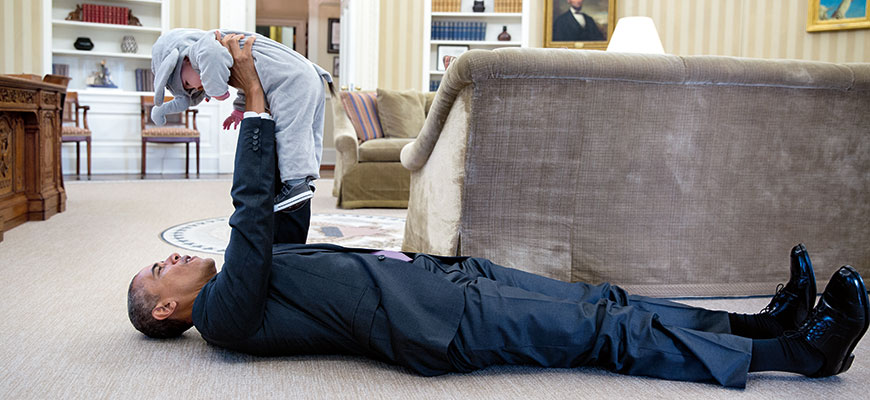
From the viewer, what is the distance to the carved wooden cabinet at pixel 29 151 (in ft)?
12.1

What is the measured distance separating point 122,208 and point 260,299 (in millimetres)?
3488

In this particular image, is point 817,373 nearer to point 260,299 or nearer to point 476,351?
point 476,351

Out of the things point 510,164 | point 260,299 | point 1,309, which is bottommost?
point 1,309

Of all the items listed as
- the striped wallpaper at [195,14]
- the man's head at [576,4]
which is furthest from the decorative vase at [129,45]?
the man's head at [576,4]

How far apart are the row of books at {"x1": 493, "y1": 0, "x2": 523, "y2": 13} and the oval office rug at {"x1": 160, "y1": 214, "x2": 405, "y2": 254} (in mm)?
4083

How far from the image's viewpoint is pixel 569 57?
211 centimetres

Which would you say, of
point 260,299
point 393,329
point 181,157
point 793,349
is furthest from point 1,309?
point 181,157

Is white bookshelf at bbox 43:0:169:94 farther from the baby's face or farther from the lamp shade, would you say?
the baby's face

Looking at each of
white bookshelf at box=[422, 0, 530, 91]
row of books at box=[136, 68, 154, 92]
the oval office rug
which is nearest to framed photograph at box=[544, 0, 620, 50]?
white bookshelf at box=[422, 0, 530, 91]

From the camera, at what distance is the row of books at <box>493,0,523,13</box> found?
25.3ft

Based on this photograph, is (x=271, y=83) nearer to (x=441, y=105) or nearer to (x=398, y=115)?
(x=441, y=105)

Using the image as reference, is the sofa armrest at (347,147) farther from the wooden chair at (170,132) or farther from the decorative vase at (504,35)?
the decorative vase at (504,35)

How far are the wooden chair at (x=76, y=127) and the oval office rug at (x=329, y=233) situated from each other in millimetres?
3201

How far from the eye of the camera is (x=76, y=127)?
22.0 feet
